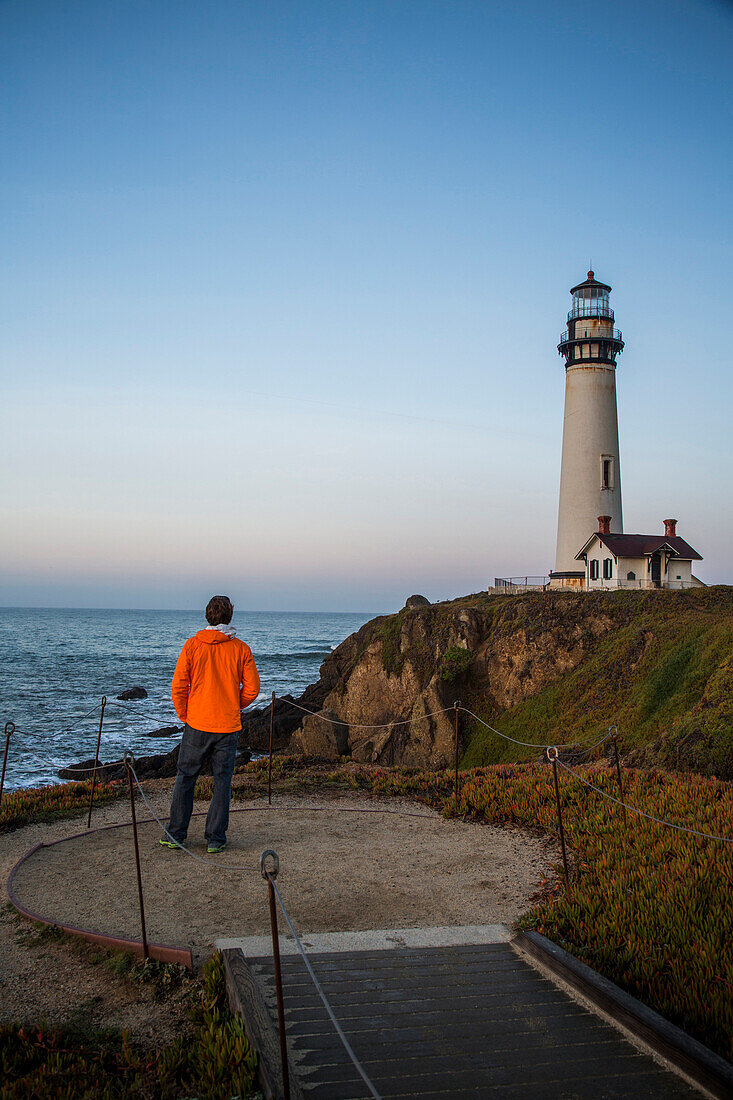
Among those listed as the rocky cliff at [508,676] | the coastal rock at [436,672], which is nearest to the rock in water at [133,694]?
Answer: the rocky cliff at [508,676]

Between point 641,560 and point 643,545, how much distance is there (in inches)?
36.5

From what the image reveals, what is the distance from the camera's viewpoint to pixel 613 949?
535 centimetres

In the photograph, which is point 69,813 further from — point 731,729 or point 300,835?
point 731,729

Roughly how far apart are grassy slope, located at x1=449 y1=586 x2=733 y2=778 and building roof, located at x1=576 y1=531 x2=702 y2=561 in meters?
5.05

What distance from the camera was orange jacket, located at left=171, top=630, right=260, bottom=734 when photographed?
306 inches

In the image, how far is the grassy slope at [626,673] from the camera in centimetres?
2252

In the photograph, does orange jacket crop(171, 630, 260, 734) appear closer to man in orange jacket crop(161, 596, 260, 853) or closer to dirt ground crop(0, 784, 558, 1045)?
man in orange jacket crop(161, 596, 260, 853)

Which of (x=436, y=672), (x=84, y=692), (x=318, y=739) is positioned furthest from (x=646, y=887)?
(x=84, y=692)

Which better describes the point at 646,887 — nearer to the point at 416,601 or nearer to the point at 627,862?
the point at 627,862

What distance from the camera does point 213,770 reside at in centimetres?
785

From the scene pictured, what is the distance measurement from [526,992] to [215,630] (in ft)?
15.0

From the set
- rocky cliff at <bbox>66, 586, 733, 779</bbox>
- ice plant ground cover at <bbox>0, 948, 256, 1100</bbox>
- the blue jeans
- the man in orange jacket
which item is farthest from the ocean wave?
ice plant ground cover at <bbox>0, 948, 256, 1100</bbox>

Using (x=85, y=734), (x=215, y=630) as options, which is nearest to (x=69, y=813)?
(x=215, y=630)

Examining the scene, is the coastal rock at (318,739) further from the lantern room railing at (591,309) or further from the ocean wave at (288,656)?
the ocean wave at (288,656)
